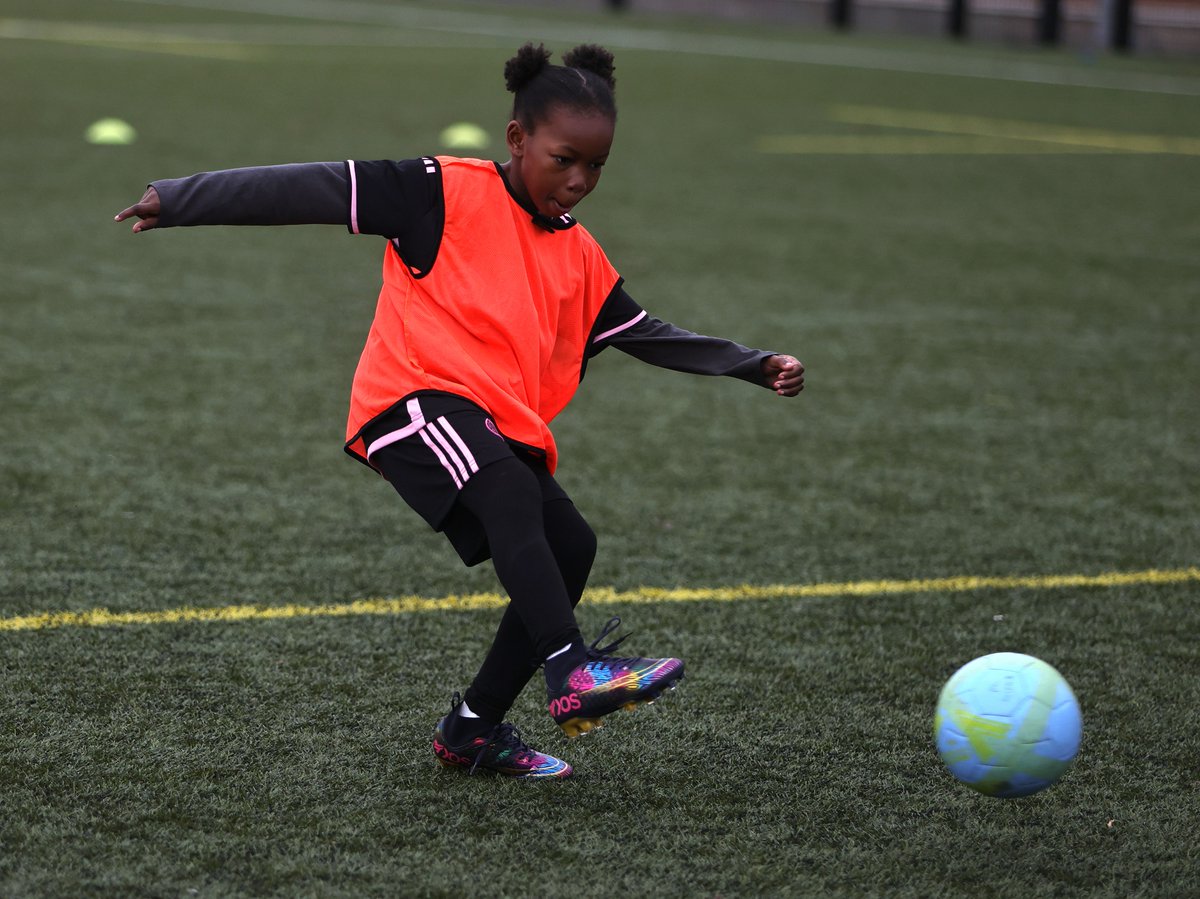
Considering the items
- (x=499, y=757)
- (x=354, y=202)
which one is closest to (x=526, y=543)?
(x=499, y=757)

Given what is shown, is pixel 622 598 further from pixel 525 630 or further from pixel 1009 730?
pixel 1009 730

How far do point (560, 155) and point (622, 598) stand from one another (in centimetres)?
192

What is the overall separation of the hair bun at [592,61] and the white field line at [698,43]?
18942mm

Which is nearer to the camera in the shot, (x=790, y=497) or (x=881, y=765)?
(x=881, y=765)

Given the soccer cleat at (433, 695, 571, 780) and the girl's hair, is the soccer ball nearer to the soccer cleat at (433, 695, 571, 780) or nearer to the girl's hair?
the soccer cleat at (433, 695, 571, 780)

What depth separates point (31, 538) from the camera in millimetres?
5203

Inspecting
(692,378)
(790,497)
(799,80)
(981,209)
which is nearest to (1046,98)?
(799,80)

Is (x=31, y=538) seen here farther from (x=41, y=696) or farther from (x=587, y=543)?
(x=587, y=543)

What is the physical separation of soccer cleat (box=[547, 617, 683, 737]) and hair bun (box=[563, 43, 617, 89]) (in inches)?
48.3

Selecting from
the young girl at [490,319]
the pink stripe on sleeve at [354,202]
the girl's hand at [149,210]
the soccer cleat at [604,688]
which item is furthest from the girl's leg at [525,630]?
the girl's hand at [149,210]

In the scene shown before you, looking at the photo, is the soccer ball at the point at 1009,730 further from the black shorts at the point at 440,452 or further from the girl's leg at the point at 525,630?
the black shorts at the point at 440,452

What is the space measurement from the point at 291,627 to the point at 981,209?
901cm

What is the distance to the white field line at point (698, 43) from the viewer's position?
2227 cm

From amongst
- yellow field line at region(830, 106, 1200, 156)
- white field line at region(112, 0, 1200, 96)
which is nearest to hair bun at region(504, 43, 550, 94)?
yellow field line at region(830, 106, 1200, 156)
